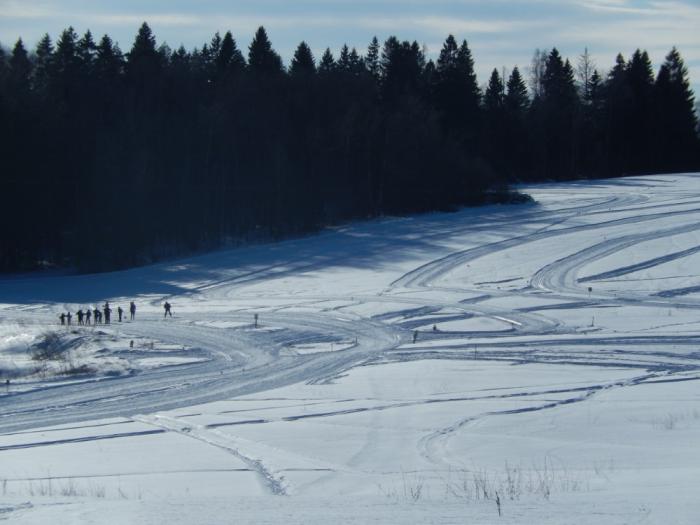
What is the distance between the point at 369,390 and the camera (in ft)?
64.1

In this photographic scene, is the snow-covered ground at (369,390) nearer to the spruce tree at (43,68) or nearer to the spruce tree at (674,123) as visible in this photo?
the spruce tree at (43,68)

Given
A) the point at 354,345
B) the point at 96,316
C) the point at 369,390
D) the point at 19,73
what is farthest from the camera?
the point at 19,73

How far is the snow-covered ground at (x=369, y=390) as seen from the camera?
9.12 meters

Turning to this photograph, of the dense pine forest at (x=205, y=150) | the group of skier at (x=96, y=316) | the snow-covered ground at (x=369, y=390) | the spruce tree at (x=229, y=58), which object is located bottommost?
the group of skier at (x=96, y=316)

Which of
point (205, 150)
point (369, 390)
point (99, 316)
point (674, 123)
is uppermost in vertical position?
point (674, 123)

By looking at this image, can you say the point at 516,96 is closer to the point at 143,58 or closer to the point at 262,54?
the point at 262,54

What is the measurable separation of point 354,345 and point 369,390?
7401 millimetres

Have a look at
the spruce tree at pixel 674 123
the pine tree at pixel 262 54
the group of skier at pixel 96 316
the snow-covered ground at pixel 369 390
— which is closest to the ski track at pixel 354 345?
the snow-covered ground at pixel 369 390

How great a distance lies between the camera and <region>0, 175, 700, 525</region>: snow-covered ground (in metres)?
9.12

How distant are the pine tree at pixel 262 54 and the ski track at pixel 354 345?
1229 inches

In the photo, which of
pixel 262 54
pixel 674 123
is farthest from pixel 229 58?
pixel 674 123

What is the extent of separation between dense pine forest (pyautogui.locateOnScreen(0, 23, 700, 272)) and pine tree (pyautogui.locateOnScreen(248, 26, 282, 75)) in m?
0.15

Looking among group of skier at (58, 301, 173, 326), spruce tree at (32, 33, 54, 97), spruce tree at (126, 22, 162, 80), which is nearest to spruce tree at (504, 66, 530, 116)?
spruce tree at (126, 22, 162, 80)

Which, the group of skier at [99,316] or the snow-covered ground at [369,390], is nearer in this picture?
the snow-covered ground at [369,390]
